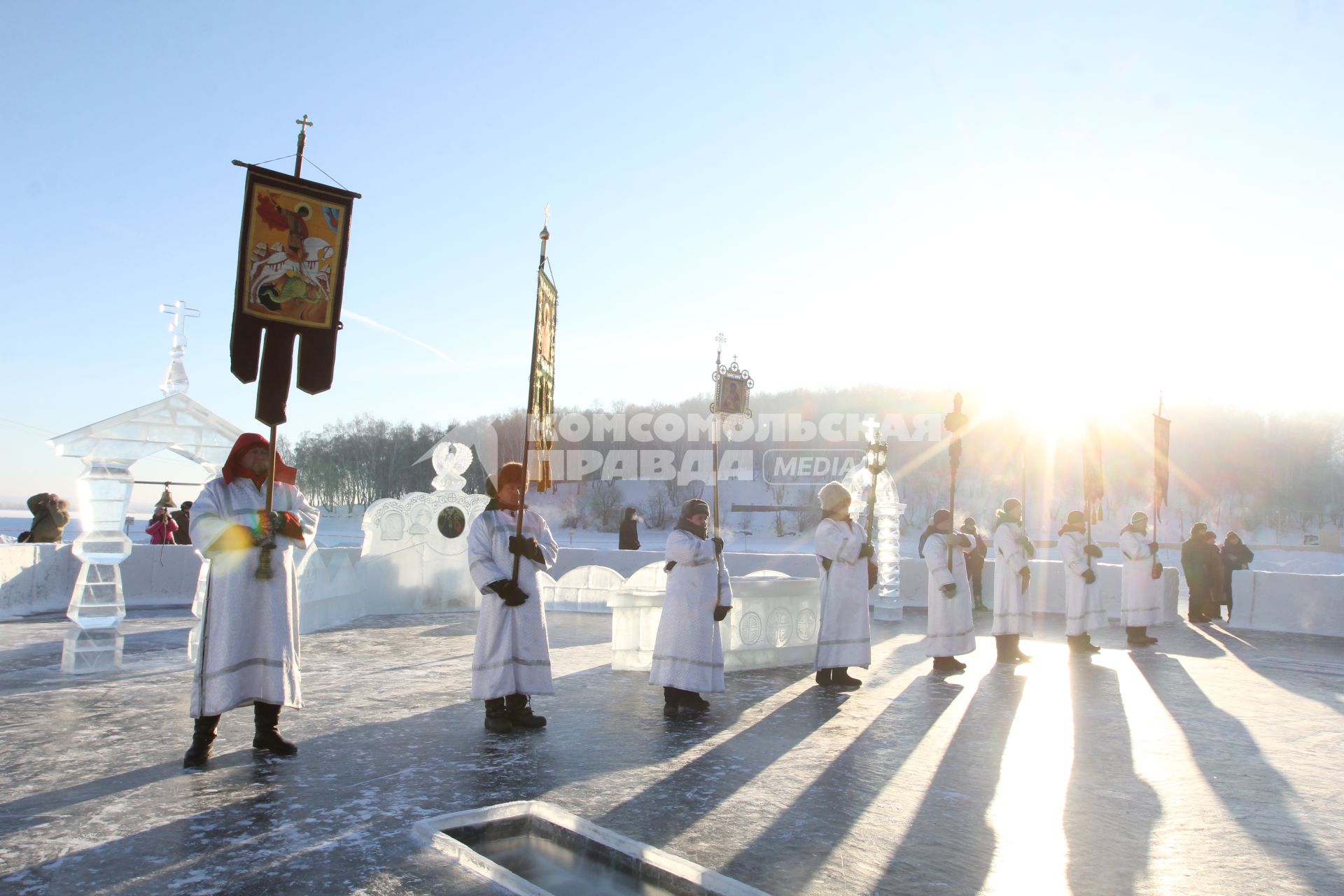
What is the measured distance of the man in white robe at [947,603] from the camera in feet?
29.0

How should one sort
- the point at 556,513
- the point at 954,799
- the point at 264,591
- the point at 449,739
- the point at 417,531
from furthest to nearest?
the point at 556,513
the point at 417,531
the point at 449,739
the point at 264,591
the point at 954,799

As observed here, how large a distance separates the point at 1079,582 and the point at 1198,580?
5.78m

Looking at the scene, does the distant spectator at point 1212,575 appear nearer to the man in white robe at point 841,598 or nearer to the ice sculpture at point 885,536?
the ice sculpture at point 885,536

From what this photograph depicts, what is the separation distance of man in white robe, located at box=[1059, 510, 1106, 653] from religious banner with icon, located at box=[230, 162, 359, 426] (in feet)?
27.2

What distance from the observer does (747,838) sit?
381cm

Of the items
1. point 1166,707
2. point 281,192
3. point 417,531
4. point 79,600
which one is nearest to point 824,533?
point 1166,707

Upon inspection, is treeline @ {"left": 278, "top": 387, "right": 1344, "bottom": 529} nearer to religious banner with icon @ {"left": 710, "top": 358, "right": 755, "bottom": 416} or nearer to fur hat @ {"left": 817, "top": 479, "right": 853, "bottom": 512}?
religious banner with icon @ {"left": 710, "top": 358, "right": 755, "bottom": 416}

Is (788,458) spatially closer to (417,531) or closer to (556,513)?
(556,513)

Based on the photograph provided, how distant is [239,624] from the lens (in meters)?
5.02

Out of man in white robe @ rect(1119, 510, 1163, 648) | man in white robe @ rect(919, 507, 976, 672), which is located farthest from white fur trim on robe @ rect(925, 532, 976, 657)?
man in white robe @ rect(1119, 510, 1163, 648)

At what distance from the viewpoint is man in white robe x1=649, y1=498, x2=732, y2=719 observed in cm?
670

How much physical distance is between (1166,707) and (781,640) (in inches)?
138

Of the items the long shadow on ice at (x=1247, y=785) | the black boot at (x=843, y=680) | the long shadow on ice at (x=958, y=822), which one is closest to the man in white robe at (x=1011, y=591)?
the long shadow on ice at (x=1247, y=785)

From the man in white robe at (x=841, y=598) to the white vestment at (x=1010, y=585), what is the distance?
2.36 meters
